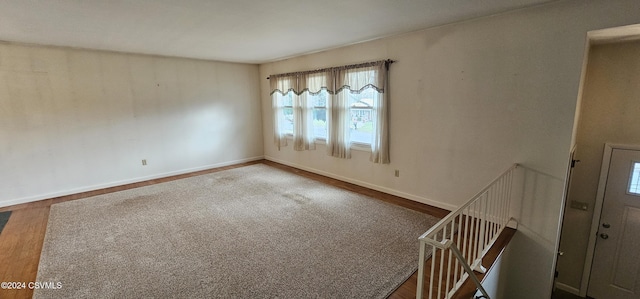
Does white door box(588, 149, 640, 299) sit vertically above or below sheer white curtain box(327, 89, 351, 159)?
below

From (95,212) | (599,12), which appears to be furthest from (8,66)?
(599,12)

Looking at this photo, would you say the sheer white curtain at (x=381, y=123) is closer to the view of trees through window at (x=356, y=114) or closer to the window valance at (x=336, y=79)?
the window valance at (x=336, y=79)

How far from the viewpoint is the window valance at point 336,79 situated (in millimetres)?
4105

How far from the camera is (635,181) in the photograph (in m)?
3.22

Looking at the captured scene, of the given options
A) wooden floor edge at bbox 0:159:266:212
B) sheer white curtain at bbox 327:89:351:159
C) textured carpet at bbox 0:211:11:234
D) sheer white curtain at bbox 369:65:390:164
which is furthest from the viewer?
sheer white curtain at bbox 327:89:351:159

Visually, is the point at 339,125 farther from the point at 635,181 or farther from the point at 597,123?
the point at 635,181

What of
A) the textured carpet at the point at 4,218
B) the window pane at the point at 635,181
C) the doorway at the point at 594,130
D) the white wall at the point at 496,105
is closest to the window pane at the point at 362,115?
the white wall at the point at 496,105

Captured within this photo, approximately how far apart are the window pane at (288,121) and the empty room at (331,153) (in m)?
0.54

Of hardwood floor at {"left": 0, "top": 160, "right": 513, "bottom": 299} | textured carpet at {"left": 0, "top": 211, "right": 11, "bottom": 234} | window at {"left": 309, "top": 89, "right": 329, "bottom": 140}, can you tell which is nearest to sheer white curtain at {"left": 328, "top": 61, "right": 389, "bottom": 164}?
window at {"left": 309, "top": 89, "right": 329, "bottom": 140}

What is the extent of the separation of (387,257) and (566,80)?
95.9 inches

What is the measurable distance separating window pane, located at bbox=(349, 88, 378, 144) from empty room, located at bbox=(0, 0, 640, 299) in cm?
3

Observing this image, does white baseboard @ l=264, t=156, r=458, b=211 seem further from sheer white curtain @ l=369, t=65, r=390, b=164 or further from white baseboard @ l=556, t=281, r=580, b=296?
white baseboard @ l=556, t=281, r=580, b=296

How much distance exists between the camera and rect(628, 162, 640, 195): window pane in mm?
3141

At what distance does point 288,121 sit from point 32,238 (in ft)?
14.6
